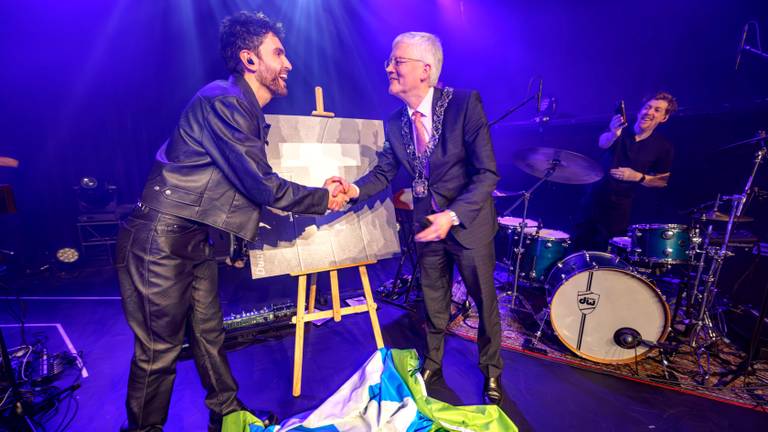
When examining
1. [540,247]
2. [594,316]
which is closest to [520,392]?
[594,316]

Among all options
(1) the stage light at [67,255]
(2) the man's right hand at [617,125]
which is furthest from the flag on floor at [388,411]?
(1) the stage light at [67,255]

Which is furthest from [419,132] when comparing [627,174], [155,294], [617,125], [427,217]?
[617,125]

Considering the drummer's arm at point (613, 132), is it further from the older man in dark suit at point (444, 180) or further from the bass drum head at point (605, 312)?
the older man in dark suit at point (444, 180)

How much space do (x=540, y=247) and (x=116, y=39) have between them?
731 cm

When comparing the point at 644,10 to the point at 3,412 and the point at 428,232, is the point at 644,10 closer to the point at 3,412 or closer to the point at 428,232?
the point at 428,232

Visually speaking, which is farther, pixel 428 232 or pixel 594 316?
pixel 594 316

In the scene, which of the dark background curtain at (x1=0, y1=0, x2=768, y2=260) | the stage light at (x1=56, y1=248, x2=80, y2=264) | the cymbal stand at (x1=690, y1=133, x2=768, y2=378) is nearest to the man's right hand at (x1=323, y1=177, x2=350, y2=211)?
the cymbal stand at (x1=690, y1=133, x2=768, y2=378)

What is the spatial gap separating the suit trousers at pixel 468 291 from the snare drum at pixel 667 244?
5.74ft

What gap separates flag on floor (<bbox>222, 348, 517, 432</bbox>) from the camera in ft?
4.33

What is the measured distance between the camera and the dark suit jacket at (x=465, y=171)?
1.82 meters

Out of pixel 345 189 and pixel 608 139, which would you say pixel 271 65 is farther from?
pixel 608 139

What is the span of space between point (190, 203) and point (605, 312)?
3178 mm

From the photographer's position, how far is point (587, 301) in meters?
2.62

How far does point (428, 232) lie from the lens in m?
1.75
